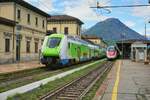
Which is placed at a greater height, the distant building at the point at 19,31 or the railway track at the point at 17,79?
the distant building at the point at 19,31

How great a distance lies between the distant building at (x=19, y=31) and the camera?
42.9m

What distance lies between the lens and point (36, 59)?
55.8 metres

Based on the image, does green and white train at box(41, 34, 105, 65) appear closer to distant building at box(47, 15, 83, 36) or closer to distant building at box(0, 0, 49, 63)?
distant building at box(0, 0, 49, 63)

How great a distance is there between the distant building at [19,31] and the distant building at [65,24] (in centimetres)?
3022

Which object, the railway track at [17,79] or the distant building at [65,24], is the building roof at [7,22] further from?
the distant building at [65,24]

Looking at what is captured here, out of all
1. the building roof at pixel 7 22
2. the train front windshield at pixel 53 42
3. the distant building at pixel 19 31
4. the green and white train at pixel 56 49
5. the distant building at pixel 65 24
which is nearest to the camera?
the green and white train at pixel 56 49

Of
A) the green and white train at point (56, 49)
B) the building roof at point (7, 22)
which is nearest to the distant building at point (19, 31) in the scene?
the building roof at point (7, 22)

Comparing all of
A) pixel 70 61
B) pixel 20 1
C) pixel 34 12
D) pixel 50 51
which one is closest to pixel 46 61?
pixel 50 51

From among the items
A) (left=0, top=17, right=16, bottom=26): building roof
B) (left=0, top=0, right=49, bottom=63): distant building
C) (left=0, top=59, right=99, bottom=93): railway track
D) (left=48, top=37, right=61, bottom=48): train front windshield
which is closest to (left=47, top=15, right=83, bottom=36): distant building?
(left=0, top=0, right=49, bottom=63): distant building

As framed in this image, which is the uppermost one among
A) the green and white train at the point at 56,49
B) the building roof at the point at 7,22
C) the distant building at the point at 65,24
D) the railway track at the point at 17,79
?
the distant building at the point at 65,24

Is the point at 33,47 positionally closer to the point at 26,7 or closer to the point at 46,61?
the point at 26,7

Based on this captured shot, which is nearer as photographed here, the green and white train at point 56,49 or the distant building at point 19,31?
the green and white train at point 56,49

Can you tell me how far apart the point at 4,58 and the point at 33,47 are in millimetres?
12202

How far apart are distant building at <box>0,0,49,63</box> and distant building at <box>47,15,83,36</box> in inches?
1190
